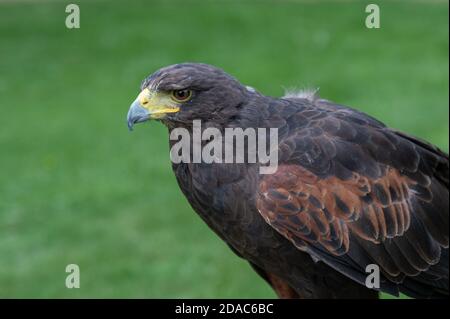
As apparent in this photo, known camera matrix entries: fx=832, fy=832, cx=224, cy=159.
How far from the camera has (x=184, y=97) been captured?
14.8 feet

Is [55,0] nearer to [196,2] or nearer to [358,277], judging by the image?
[196,2]

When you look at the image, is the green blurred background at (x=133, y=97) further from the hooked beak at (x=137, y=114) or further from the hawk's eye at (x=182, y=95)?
the hooked beak at (x=137, y=114)

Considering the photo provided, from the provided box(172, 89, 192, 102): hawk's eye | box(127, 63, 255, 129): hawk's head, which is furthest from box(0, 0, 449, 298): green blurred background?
box(172, 89, 192, 102): hawk's eye

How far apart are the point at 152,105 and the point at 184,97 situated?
179mm

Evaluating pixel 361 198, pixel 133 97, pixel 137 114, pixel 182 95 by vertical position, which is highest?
pixel 133 97

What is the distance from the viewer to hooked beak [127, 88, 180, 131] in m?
4.49

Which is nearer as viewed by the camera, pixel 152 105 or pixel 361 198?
pixel 152 105

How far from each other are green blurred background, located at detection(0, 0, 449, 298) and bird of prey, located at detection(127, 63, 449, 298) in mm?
1509

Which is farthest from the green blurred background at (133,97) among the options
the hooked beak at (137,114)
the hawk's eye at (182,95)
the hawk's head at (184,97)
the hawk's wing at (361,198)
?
the hooked beak at (137,114)

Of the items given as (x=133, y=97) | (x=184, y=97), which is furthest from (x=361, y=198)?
(x=133, y=97)

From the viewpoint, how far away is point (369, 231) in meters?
4.86

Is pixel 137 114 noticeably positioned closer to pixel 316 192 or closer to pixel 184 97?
pixel 184 97

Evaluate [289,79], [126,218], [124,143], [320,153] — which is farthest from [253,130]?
[289,79]

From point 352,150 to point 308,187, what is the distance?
15.0 inches
